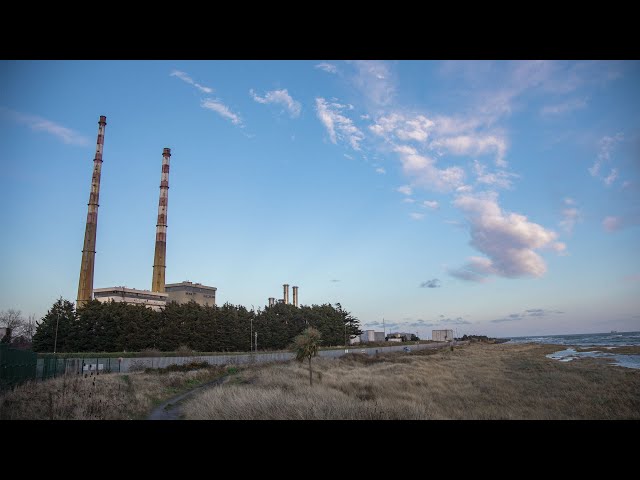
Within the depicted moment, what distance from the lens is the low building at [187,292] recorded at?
7300 cm

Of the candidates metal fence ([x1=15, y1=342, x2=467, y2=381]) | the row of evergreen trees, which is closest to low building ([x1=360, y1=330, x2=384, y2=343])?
the row of evergreen trees

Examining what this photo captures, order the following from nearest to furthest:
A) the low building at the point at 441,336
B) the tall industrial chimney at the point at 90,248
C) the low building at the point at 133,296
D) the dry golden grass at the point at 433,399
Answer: the dry golden grass at the point at 433,399 < the tall industrial chimney at the point at 90,248 < the low building at the point at 133,296 < the low building at the point at 441,336

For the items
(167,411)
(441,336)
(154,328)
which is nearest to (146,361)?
(154,328)

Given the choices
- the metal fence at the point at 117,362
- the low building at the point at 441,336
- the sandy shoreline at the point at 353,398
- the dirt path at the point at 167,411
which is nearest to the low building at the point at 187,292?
the metal fence at the point at 117,362

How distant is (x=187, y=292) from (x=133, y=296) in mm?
11087

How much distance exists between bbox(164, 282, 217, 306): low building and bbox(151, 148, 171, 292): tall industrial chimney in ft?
25.4

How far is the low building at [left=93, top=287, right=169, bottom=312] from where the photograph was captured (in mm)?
63875

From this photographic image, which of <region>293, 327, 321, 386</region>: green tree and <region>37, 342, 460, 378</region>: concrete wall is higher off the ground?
<region>293, 327, 321, 386</region>: green tree

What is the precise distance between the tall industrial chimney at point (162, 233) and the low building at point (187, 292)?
25.4 feet

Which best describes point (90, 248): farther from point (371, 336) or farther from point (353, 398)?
point (371, 336)

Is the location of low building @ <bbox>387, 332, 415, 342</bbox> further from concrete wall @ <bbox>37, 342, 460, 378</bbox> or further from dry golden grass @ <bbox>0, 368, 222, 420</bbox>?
dry golden grass @ <bbox>0, 368, 222, 420</bbox>

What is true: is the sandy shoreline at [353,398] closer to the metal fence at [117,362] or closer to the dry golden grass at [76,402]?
the dry golden grass at [76,402]

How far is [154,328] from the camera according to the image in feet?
175
